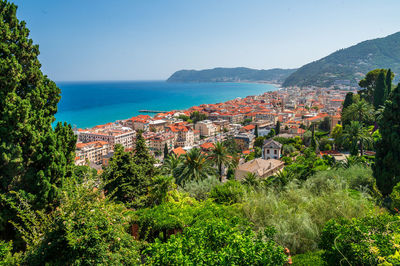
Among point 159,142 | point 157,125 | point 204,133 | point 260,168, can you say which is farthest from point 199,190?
point 157,125

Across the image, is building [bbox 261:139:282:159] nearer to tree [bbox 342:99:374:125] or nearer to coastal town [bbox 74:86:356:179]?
coastal town [bbox 74:86:356:179]

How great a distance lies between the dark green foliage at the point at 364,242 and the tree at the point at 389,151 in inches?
339

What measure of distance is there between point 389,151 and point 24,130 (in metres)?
14.3

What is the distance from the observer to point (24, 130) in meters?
5.87

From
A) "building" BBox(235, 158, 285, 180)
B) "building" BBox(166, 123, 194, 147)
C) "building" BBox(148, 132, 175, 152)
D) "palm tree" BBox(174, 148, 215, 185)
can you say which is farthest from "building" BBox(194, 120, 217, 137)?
"palm tree" BBox(174, 148, 215, 185)

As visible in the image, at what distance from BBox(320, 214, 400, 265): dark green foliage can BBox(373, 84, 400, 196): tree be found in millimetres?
8605

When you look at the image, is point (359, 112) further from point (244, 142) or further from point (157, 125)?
point (157, 125)

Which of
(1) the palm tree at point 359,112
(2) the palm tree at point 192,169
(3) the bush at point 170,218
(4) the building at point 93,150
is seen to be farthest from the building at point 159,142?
(3) the bush at point 170,218

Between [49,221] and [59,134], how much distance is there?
10.8 ft

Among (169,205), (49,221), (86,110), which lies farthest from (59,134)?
(86,110)

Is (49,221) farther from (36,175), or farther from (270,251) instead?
(270,251)

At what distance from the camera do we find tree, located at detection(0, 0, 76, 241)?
5707mm

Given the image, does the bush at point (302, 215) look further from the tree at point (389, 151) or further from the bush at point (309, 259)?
the tree at point (389, 151)

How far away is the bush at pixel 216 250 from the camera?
3598 mm
